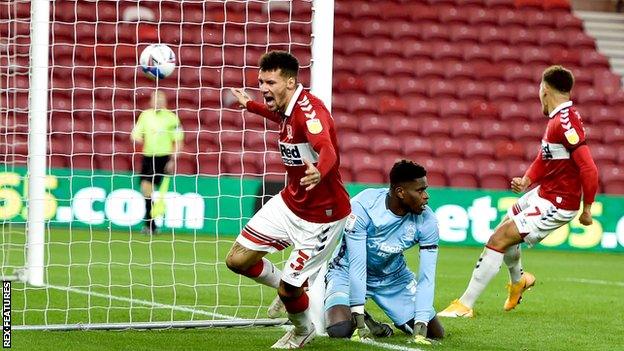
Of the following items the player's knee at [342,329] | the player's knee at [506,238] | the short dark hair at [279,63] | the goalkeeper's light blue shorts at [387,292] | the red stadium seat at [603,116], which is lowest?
the player's knee at [342,329]

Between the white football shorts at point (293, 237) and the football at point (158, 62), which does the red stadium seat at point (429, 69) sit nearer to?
the football at point (158, 62)

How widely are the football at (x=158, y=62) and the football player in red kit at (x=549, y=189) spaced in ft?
8.95

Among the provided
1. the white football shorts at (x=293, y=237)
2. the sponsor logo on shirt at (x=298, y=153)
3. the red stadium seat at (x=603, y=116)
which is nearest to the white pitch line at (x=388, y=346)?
the white football shorts at (x=293, y=237)

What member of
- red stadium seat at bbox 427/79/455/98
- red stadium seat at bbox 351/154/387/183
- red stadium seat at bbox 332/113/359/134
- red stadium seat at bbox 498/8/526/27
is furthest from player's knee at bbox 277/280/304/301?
red stadium seat at bbox 498/8/526/27

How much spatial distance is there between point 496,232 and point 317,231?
2.70 metres

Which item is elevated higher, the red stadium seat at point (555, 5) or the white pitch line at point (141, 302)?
the red stadium seat at point (555, 5)

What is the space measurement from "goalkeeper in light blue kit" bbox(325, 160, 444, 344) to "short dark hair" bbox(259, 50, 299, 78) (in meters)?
1.06

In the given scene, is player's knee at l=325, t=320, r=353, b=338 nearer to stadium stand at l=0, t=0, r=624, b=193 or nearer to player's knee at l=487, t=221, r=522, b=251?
player's knee at l=487, t=221, r=522, b=251

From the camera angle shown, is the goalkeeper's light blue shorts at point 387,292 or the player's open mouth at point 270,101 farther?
the goalkeeper's light blue shorts at point 387,292

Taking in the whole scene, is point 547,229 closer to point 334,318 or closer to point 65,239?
point 334,318

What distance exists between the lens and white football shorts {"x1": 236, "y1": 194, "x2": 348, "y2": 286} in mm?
6793

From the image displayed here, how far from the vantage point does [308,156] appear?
6.77 metres

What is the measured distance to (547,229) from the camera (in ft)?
29.7

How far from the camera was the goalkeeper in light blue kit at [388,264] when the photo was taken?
23.9ft
